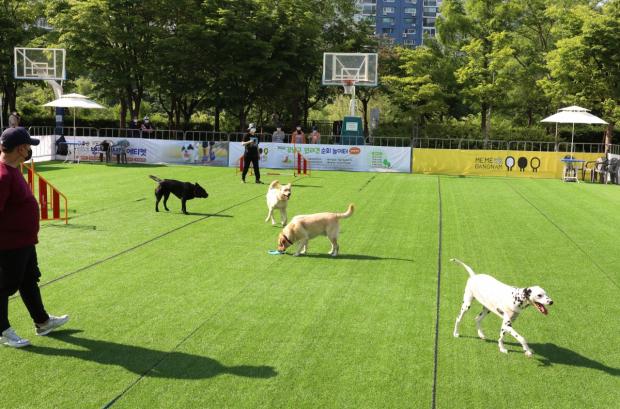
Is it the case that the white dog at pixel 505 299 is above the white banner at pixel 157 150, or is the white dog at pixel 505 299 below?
below

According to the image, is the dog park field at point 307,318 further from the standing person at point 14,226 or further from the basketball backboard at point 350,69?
the basketball backboard at point 350,69

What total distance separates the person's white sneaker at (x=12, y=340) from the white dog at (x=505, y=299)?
14.4ft

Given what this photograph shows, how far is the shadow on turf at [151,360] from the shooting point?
5.54 m

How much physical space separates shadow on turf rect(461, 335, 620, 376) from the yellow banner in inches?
928

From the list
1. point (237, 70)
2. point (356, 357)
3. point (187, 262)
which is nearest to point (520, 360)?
point (356, 357)

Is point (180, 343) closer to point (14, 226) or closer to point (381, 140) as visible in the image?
point (14, 226)

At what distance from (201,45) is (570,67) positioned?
2143 cm

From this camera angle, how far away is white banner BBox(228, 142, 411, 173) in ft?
97.0

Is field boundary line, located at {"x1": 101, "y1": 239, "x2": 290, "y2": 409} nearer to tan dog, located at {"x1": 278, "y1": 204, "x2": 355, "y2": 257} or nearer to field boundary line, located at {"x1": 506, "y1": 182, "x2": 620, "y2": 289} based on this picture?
tan dog, located at {"x1": 278, "y1": 204, "x2": 355, "y2": 257}

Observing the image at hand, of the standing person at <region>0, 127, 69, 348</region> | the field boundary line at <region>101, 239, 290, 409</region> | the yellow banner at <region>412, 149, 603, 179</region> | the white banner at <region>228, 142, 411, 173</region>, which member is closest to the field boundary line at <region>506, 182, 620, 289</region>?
the field boundary line at <region>101, 239, 290, 409</region>

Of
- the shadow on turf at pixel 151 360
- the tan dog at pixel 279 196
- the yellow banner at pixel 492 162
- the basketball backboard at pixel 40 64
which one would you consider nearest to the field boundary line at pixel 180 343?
the shadow on turf at pixel 151 360

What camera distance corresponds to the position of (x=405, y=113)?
4281 centimetres

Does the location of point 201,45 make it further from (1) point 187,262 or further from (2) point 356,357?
(2) point 356,357

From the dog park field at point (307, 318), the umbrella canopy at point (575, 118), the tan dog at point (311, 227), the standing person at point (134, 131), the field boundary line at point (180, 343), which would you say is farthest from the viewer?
the standing person at point (134, 131)
